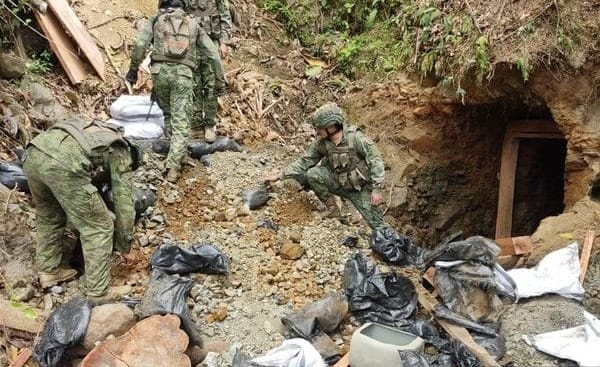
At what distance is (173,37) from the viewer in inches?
251

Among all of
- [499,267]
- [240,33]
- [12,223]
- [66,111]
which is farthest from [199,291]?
[240,33]

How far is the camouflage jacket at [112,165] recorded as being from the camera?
4.44m

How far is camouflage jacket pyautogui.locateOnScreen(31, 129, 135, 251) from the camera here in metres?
4.44

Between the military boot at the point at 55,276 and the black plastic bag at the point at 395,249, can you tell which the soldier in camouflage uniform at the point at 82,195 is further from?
the black plastic bag at the point at 395,249

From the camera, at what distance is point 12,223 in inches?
200

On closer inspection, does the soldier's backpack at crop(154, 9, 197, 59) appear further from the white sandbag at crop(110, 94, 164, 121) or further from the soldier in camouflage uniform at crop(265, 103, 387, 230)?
the soldier in camouflage uniform at crop(265, 103, 387, 230)

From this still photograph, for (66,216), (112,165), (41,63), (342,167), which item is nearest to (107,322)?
(66,216)

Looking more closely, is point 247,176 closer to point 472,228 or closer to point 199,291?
point 199,291

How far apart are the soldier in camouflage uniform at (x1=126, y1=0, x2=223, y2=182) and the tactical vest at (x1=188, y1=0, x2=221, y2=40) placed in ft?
2.89

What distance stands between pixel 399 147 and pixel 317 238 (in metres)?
2.23

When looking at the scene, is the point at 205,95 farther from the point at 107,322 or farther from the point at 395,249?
the point at 107,322

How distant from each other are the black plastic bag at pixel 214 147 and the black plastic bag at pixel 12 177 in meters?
1.86

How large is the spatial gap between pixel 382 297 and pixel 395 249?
0.82 metres

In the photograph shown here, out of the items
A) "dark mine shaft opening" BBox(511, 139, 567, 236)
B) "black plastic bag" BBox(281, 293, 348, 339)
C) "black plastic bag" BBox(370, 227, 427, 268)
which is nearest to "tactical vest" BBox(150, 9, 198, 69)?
"black plastic bag" BBox(370, 227, 427, 268)
